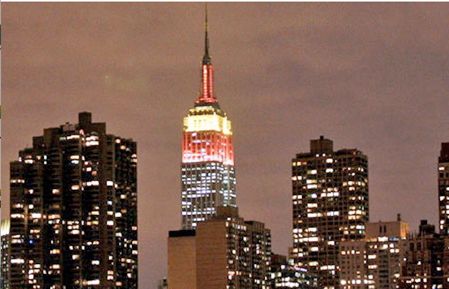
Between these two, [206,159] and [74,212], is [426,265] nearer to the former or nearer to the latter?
[74,212]

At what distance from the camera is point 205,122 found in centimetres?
10825

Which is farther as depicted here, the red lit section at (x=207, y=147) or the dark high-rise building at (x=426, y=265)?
the red lit section at (x=207, y=147)

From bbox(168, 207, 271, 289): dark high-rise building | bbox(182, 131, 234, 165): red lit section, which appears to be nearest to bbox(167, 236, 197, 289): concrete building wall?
bbox(168, 207, 271, 289): dark high-rise building

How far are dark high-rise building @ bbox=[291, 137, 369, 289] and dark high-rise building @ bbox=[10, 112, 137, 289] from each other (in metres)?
13.8

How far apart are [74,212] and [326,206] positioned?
21539 millimetres

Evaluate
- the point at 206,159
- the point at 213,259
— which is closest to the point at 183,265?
the point at 213,259

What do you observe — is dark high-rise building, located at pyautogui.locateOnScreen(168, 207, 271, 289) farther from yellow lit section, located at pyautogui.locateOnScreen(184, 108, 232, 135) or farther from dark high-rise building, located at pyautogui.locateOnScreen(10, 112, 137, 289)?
yellow lit section, located at pyautogui.locateOnScreen(184, 108, 232, 135)

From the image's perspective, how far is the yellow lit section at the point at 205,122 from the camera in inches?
4250

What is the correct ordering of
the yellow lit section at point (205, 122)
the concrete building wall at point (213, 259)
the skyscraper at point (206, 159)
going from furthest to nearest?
the yellow lit section at point (205, 122)
the skyscraper at point (206, 159)
the concrete building wall at point (213, 259)

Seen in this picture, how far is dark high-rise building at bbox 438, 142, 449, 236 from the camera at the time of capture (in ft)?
297

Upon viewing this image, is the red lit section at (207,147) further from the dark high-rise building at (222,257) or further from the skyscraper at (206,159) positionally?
the dark high-rise building at (222,257)

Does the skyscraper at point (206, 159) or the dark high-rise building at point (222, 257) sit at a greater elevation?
the skyscraper at point (206, 159)

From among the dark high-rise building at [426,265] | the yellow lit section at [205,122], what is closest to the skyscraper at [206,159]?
the yellow lit section at [205,122]

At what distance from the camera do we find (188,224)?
329 ft
